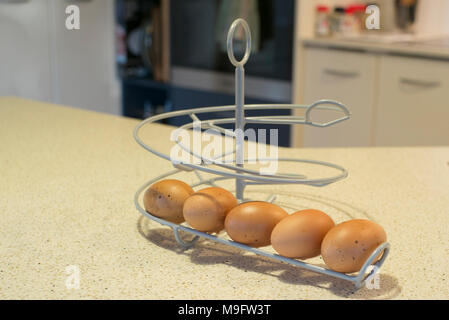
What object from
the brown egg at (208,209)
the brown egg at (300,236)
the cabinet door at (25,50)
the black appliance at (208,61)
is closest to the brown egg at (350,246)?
the brown egg at (300,236)


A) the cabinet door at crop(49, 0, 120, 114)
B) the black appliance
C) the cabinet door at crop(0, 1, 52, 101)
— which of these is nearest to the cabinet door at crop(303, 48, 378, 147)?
the black appliance

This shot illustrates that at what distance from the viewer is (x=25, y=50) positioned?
314 centimetres

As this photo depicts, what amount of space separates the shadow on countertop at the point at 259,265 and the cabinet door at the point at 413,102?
1.78m

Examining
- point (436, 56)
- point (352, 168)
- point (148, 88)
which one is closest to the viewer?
point (352, 168)

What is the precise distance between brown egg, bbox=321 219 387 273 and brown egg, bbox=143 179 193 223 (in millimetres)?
190

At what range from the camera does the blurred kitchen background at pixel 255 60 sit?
8.11 ft

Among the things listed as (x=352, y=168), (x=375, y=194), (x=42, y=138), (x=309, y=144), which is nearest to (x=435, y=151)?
(x=352, y=168)

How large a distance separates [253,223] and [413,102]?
1916 mm

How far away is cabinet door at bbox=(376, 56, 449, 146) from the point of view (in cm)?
235

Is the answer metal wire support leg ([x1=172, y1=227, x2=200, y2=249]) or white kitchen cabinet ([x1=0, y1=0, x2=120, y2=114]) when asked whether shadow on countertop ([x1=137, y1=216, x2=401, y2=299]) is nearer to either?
metal wire support leg ([x1=172, y1=227, x2=200, y2=249])

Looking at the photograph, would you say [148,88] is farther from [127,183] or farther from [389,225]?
[389,225]

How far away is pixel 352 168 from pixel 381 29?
200cm

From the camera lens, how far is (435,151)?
1.22 meters

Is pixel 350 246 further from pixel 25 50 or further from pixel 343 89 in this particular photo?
pixel 25 50
